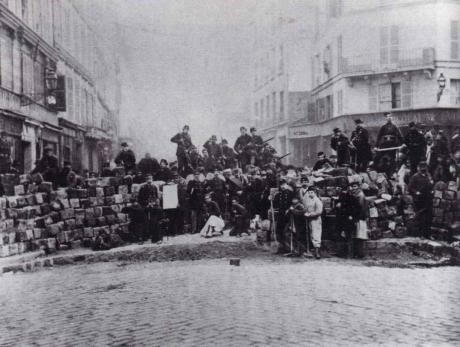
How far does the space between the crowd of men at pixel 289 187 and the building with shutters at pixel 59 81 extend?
1458mm

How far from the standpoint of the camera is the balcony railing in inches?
575

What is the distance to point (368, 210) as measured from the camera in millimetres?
10680

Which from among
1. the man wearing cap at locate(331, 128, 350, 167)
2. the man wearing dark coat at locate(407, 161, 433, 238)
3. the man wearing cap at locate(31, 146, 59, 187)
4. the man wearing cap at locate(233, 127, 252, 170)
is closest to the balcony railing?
the man wearing cap at locate(331, 128, 350, 167)

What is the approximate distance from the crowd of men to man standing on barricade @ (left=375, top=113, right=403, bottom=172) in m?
0.02

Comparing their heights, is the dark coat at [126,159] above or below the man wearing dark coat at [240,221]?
above

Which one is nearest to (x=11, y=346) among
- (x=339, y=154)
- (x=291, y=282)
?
(x=291, y=282)

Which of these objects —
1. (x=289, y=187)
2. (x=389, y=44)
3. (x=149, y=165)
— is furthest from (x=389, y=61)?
(x=149, y=165)

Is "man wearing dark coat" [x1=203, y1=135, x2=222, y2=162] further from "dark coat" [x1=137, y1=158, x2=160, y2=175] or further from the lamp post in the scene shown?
the lamp post

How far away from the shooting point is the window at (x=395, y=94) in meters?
16.2

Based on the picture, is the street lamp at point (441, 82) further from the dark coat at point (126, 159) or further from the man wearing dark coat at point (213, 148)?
the dark coat at point (126, 159)

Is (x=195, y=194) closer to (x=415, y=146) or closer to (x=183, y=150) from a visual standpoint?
(x=183, y=150)

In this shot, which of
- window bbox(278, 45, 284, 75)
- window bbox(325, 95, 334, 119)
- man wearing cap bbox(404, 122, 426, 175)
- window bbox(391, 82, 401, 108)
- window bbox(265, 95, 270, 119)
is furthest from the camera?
window bbox(325, 95, 334, 119)

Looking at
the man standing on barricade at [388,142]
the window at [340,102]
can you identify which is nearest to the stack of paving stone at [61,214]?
the man standing on barricade at [388,142]

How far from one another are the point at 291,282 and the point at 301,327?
6.63 feet
